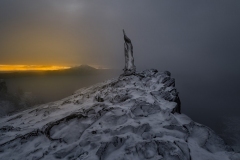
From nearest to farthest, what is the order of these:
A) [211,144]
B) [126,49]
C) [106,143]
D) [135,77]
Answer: [106,143] → [211,144] → [135,77] → [126,49]

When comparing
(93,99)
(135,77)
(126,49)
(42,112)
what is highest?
(126,49)

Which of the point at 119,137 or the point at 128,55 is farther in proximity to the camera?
the point at 128,55

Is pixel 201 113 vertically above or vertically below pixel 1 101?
below

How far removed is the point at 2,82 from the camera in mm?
49969

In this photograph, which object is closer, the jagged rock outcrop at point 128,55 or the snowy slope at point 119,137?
the snowy slope at point 119,137

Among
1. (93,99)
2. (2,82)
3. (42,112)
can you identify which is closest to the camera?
(42,112)

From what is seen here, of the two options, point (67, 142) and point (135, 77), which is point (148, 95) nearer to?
point (135, 77)

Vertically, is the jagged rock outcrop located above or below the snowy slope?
above

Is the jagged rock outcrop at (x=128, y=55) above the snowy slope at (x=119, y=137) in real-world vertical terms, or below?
above

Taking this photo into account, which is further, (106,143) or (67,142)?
(67,142)

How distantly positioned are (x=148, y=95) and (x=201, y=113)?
340 ft

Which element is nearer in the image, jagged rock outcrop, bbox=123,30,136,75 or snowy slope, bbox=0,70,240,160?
snowy slope, bbox=0,70,240,160

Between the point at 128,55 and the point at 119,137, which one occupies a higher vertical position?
the point at 128,55

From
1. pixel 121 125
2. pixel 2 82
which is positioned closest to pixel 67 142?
pixel 121 125
